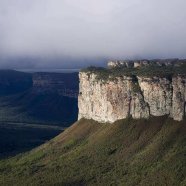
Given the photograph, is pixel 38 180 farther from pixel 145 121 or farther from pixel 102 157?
pixel 145 121

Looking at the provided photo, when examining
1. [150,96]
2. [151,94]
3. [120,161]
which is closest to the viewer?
[120,161]

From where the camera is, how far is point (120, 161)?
7003 inches

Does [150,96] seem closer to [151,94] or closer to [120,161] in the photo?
[151,94]

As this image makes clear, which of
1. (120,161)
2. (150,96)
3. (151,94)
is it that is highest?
(151,94)

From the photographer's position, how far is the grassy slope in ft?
543

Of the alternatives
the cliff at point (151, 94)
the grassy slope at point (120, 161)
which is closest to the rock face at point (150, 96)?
the cliff at point (151, 94)

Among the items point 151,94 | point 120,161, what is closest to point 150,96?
point 151,94

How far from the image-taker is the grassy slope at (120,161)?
165 meters

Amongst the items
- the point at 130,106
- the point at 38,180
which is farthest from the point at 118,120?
the point at 38,180

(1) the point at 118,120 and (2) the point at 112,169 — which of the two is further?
(1) the point at 118,120

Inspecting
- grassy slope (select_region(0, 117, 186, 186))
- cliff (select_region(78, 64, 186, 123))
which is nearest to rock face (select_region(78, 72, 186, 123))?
cliff (select_region(78, 64, 186, 123))

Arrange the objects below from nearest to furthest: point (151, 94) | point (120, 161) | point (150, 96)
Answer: point (120, 161)
point (151, 94)
point (150, 96)

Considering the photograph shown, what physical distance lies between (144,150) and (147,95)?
20.4m

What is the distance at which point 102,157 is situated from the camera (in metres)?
182
